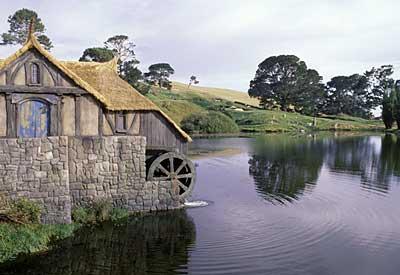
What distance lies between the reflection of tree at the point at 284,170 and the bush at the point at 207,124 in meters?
28.1

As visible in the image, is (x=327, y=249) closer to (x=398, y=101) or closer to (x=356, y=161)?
(x=356, y=161)

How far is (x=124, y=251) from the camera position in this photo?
16312mm

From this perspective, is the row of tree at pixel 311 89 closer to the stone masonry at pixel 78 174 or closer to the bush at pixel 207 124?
the bush at pixel 207 124

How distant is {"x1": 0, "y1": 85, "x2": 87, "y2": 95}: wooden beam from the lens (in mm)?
17453

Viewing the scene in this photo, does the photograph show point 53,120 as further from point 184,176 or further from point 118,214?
point 184,176

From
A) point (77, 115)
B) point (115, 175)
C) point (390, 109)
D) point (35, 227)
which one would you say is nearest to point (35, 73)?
point (77, 115)

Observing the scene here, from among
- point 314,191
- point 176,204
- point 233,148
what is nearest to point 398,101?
point 233,148

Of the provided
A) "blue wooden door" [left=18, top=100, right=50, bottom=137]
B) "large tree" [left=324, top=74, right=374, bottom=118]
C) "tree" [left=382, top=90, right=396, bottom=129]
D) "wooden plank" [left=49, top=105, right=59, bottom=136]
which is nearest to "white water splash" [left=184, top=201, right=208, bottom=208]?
"wooden plank" [left=49, top=105, right=59, bottom=136]

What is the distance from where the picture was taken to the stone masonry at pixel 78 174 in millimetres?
17375

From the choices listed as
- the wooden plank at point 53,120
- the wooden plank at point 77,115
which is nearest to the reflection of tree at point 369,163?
the wooden plank at point 77,115

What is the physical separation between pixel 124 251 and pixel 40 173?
449cm

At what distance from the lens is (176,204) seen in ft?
71.8

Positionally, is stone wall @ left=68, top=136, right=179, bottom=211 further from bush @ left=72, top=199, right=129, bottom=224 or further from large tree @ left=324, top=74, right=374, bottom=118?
large tree @ left=324, top=74, right=374, bottom=118

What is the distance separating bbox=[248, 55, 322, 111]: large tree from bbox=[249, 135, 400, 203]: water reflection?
61298 millimetres
